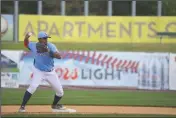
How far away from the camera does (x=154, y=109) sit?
505cm

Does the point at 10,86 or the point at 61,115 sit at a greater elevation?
the point at 10,86

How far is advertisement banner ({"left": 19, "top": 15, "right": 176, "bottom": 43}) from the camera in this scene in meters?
4.86

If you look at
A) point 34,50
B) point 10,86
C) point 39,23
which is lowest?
point 10,86

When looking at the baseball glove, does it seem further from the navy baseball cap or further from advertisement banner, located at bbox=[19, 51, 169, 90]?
advertisement banner, located at bbox=[19, 51, 169, 90]

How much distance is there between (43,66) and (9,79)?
1.61ft

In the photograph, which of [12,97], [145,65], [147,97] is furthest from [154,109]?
[12,97]

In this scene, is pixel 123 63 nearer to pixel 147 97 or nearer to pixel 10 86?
pixel 147 97

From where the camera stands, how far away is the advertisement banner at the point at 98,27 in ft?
15.9

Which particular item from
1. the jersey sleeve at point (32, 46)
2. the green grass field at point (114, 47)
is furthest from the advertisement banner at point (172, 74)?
the jersey sleeve at point (32, 46)

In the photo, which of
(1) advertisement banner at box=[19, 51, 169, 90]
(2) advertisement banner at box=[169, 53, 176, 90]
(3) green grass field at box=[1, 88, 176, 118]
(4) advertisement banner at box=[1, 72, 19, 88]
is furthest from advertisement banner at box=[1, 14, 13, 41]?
(2) advertisement banner at box=[169, 53, 176, 90]

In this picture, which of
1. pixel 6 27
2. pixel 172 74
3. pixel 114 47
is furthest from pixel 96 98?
pixel 6 27

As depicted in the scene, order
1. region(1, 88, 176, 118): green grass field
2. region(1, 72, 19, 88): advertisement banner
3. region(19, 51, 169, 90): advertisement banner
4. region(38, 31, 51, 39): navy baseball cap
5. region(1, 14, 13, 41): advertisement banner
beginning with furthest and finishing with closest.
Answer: region(19, 51, 169, 90): advertisement banner < region(1, 72, 19, 88): advertisement banner < region(1, 88, 176, 118): green grass field < region(38, 31, 51, 39): navy baseball cap < region(1, 14, 13, 41): advertisement banner

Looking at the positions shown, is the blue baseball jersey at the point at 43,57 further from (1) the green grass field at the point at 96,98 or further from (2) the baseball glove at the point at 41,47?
(1) the green grass field at the point at 96,98

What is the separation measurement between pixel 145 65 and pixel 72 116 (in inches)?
48.1
